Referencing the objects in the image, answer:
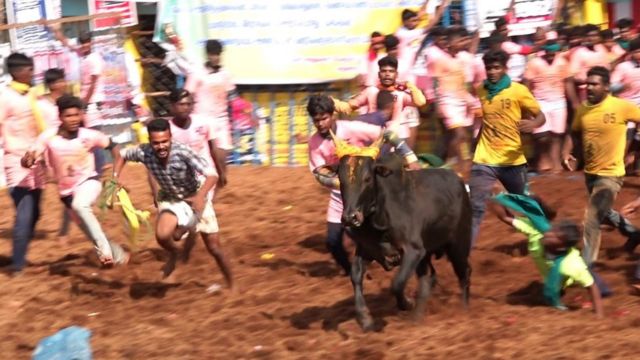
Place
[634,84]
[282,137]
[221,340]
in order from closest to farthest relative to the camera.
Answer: [221,340] < [634,84] < [282,137]

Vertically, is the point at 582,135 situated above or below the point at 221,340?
above

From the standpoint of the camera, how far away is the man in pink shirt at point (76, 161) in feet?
31.7

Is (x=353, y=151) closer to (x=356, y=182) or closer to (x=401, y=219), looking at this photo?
(x=356, y=182)

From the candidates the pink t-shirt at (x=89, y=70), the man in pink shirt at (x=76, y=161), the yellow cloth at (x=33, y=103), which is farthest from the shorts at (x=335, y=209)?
the pink t-shirt at (x=89, y=70)

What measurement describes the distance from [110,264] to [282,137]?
563 centimetres

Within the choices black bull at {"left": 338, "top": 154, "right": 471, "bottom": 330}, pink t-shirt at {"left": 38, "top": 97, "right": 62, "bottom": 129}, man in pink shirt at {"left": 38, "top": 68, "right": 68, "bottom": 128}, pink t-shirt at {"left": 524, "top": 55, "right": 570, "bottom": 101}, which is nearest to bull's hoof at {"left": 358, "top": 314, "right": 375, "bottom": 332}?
black bull at {"left": 338, "top": 154, "right": 471, "bottom": 330}

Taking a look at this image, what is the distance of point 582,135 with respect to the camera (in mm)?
9062

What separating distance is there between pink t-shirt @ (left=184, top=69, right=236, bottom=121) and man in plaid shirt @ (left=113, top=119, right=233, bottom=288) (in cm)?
360

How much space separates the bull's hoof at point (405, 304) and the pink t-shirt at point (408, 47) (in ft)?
18.0

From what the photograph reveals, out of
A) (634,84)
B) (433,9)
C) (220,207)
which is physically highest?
(433,9)

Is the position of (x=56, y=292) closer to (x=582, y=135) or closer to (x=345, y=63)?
(x=582, y=135)

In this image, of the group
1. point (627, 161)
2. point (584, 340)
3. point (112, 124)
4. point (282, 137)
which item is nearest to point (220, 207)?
point (282, 137)

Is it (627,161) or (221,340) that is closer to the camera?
(221,340)

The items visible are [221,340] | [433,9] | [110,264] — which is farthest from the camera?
[433,9]
